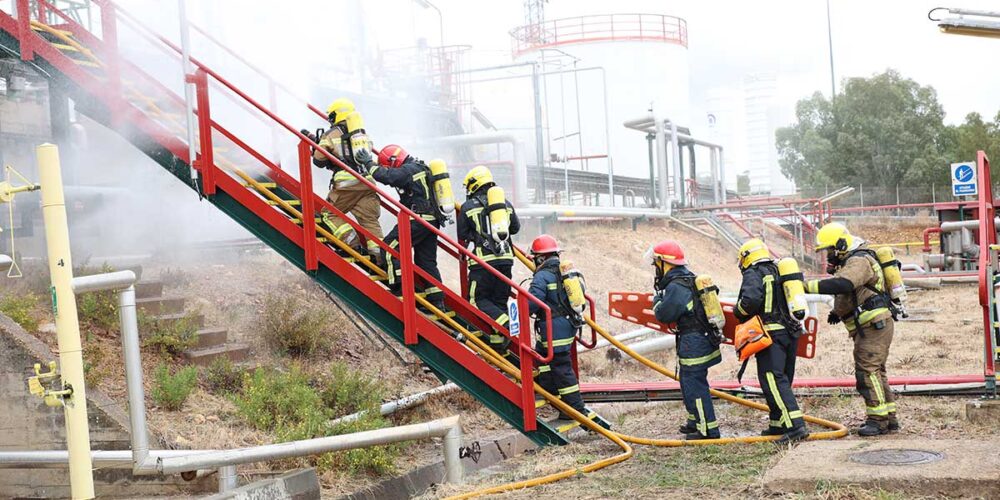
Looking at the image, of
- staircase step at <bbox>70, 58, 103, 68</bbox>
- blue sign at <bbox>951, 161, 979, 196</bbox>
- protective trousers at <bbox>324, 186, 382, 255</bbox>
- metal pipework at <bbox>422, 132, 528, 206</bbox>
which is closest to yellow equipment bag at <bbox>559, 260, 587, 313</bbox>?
protective trousers at <bbox>324, 186, 382, 255</bbox>

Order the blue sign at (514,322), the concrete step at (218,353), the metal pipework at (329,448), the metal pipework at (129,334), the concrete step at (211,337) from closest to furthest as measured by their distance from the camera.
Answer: the metal pipework at (129,334), the metal pipework at (329,448), the blue sign at (514,322), the concrete step at (218,353), the concrete step at (211,337)

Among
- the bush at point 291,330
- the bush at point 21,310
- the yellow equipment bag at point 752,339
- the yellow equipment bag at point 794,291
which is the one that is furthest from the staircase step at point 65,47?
the yellow equipment bag at point 794,291

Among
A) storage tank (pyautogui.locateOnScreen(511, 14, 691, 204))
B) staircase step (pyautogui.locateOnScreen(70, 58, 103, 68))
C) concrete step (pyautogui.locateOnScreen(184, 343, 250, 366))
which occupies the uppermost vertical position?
storage tank (pyautogui.locateOnScreen(511, 14, 691, 204))

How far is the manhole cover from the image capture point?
20.1 feet

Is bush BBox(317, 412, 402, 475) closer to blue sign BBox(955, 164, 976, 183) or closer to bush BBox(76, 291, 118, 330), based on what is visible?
bush BBox(76, 291, 118, 330)

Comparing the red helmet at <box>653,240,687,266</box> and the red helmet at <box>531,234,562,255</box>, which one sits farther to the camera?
the red helmet at <box>531,234,562,255</box>

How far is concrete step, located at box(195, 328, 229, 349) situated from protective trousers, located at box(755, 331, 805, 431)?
5018mm

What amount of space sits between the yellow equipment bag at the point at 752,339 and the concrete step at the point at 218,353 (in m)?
4.62

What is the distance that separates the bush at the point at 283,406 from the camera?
312 inches

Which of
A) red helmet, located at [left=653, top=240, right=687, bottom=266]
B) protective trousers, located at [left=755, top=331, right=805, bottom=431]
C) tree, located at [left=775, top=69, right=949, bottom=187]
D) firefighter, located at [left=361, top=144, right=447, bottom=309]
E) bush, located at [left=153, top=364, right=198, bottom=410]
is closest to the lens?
protective trousers, located at [left=755, top=331, right=805, bottom=431]

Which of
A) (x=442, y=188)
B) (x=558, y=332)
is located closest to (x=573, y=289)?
(x=558, y=332)

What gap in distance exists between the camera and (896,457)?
6.31 m

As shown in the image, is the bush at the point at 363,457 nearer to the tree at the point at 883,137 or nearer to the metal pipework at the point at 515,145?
the metal pipework at the point at 515,145

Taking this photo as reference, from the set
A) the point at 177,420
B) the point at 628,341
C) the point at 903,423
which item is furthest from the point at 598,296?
the point at 177,420
